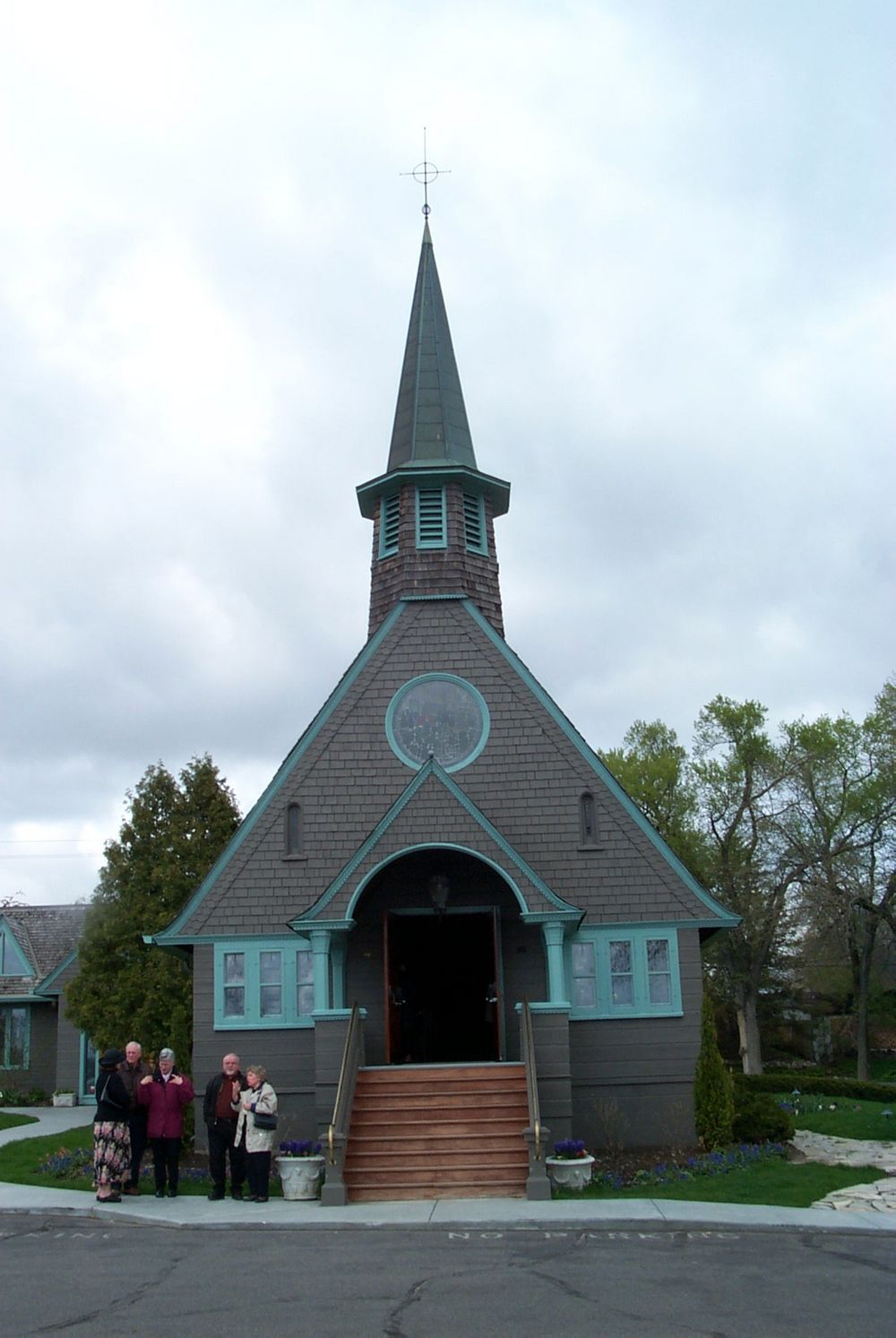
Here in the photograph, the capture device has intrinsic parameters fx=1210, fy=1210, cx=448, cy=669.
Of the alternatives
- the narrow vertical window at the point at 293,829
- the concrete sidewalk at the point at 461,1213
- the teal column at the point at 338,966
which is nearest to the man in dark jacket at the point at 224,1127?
the concrete sidewalk at the point at 461,1213

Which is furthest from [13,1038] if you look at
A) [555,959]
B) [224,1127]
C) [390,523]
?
[224,1127]

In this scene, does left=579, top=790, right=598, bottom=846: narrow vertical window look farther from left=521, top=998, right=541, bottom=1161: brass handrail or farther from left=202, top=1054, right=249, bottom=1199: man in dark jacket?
left=202, top=1054, right=249, bottom=1199: man in dark jacket

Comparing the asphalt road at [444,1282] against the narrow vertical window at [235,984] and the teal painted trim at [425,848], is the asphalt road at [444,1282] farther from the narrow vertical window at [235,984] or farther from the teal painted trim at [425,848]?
the narrow vertical window at [235,984]

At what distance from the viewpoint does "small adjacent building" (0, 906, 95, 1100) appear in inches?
1136

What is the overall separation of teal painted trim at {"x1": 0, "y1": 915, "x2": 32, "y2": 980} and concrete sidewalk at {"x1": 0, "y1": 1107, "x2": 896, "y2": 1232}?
19.2 m

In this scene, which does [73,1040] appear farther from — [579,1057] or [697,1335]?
[697,1335]

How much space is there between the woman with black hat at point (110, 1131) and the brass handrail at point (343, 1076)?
2.08m

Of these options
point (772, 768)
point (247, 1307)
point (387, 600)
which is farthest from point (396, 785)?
point (772, 768)

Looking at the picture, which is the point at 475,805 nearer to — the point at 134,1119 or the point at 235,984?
the point at 235,984

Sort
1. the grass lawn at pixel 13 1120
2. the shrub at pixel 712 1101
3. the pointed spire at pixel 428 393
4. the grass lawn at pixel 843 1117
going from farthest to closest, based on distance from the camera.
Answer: the grass lawn at pixel 13 1120 → the pointed spire at pixel 428 393 → the grass lawn at pixel 843 1117 → the shrub at pixel 712 1101

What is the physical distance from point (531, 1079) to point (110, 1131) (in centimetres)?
441

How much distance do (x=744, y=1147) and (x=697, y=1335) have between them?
8.62 metres

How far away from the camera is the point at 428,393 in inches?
848

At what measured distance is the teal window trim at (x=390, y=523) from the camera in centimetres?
2016
